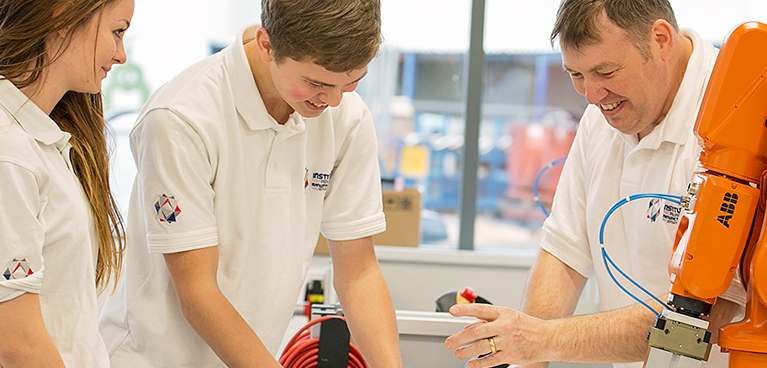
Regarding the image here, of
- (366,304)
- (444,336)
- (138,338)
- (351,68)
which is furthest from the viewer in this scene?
(444,336)

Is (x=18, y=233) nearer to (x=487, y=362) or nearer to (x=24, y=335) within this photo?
(x=24, y=335)

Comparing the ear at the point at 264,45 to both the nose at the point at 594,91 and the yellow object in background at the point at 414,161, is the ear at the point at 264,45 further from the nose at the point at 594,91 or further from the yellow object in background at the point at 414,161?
the yellow object in background at the point at 414,161

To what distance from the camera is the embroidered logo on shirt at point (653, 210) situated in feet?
4.68

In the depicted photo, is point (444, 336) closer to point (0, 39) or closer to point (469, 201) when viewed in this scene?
point (0, 39)

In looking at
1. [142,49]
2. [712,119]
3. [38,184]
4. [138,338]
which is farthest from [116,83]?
[712,119]

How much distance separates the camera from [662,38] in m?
1.40

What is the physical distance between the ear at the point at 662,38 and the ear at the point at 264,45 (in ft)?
2.64

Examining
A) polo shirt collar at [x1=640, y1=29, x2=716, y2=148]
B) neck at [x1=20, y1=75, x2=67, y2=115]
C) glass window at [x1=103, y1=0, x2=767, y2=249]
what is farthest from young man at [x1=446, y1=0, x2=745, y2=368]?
glass window at [x1=103, y1=0, x2=767, y2=249]

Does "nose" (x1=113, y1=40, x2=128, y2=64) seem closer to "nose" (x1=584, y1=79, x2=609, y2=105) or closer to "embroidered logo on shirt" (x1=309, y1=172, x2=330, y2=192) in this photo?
"embroidered logo on shirt" (x1=309, y1=172, x2=330, y2=192)

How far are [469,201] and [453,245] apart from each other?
0.32 m

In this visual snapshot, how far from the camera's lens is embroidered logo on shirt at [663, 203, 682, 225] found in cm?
138

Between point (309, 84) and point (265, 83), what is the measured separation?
149 mm

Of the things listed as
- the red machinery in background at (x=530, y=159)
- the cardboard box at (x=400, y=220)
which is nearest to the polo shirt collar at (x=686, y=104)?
the cardboard box at (x=400, y=220)

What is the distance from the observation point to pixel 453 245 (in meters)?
3.79
